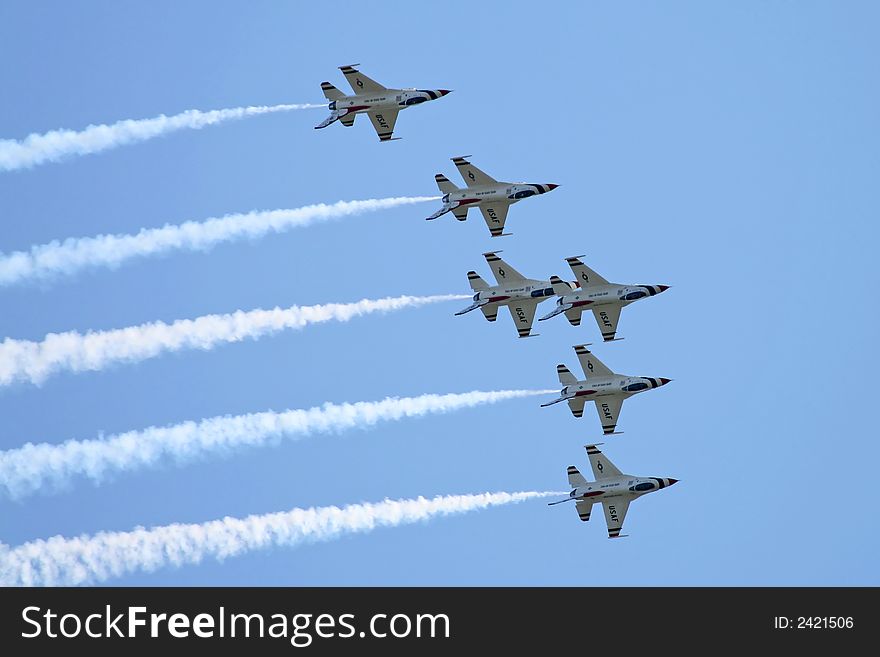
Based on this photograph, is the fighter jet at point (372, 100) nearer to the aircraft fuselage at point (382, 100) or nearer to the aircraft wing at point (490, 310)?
the aircraft fuselage at point (382, 100)

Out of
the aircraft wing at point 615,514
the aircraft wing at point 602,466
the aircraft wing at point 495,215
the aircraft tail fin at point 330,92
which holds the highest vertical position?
the aircraft tail fin at point 330,92

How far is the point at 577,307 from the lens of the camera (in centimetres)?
11325

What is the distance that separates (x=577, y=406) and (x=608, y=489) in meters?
4.06

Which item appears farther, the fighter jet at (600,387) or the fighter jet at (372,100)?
the fighter jet at (600,387)

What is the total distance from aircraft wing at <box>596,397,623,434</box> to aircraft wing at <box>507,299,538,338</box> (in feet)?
15.2

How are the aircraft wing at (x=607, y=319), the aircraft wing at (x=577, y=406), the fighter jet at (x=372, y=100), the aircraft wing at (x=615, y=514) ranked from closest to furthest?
the fighter jet at (x=372, y=100) → the aircraft wing at (x=615, y=514) → the aircraft wing at (x=577, y=406) → the aircraft wing at (x=607, y=319)

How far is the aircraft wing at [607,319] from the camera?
375ft

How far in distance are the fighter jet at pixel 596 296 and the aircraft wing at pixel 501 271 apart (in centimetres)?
169

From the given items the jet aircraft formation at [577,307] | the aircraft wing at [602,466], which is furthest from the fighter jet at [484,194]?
the aircraft wing at [602,466]

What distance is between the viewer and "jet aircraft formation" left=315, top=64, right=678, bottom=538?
113125 mm

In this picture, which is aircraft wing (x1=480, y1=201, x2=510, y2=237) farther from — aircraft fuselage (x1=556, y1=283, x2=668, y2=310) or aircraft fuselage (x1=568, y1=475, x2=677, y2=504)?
aircraft fuselage (x1=568, y1=475, x2=677, y2=504)
